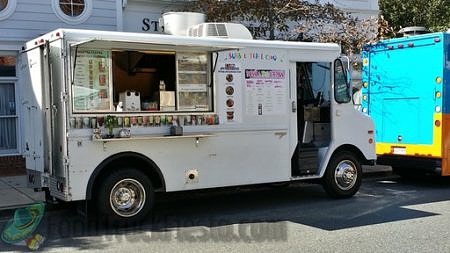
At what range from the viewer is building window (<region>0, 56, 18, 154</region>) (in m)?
12.3

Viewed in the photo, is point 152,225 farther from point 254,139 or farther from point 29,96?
point 29,96

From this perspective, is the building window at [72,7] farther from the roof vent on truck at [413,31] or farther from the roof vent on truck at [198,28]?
the roof vent on truck at [413,31]

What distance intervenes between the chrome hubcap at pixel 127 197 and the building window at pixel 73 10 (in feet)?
20.5

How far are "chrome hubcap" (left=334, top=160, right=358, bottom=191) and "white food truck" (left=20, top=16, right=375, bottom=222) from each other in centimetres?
2

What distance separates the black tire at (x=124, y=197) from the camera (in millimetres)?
7414

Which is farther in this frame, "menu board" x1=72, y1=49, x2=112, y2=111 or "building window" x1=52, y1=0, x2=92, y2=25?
"building window" x1=52, y1=0, x2=92, y2=25

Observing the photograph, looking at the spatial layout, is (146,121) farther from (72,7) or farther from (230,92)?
(72,7)

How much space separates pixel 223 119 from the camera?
27.3 feet

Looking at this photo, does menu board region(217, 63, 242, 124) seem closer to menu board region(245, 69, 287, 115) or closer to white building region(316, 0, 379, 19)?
menu board region(245, 69, 287, 115)

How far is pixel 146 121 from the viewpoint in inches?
304

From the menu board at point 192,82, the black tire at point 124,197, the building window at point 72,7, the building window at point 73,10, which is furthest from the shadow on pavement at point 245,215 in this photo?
the building window at point 72,7

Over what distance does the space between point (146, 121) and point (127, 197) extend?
3.46 feet

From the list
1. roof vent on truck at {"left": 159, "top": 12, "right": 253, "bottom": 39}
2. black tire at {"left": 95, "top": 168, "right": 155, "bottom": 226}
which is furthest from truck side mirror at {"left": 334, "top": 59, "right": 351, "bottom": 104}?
black tire at {"left": 95, "top": 168, "right": 155, "bottom": 226}

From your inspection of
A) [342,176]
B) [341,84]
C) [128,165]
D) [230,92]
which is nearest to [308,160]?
[342,176]
